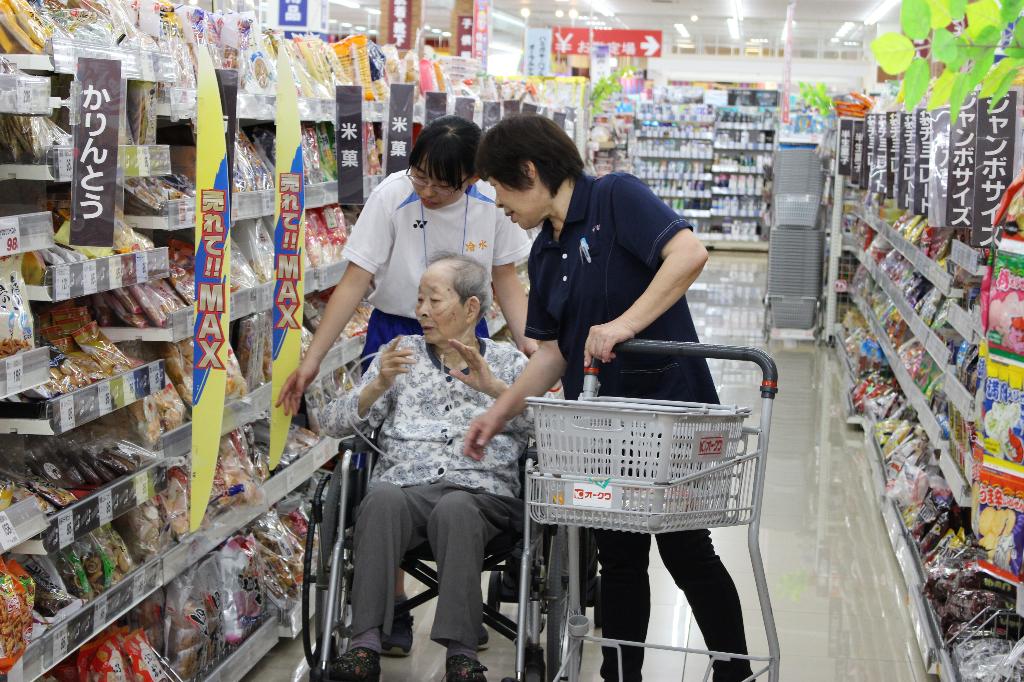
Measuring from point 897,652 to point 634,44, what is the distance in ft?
67.9

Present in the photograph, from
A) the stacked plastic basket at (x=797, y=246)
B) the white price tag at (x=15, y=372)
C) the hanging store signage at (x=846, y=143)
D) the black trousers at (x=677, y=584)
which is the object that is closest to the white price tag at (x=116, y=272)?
the white price tag at (x=15, y=372)

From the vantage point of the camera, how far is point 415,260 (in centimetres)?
360

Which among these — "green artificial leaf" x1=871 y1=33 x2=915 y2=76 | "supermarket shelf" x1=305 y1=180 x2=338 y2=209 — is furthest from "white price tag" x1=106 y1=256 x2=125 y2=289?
"green artificial leaf" x1=871 y1=33 x2=915 y2=76

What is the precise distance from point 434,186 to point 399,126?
1.25m

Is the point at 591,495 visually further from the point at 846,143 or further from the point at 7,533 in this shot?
the point at 846,143

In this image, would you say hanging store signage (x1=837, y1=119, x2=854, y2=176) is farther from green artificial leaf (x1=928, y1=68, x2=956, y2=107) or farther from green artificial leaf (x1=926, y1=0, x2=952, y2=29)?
green artificial leaf (x1=926, y1=0, x2=952, y2=29)

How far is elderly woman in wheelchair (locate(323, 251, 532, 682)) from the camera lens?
2877 mm

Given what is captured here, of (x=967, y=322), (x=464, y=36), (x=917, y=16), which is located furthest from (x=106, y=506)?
(x=464, y=36)

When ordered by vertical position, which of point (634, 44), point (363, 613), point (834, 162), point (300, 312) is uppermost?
point (634, 44)

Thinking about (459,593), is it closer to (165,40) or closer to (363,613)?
(363,613)

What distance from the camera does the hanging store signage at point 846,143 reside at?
9.00m

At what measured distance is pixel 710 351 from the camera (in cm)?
241

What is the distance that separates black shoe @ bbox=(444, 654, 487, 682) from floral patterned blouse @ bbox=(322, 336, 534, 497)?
47cm

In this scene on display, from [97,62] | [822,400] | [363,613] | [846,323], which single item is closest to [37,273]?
[97,62]
